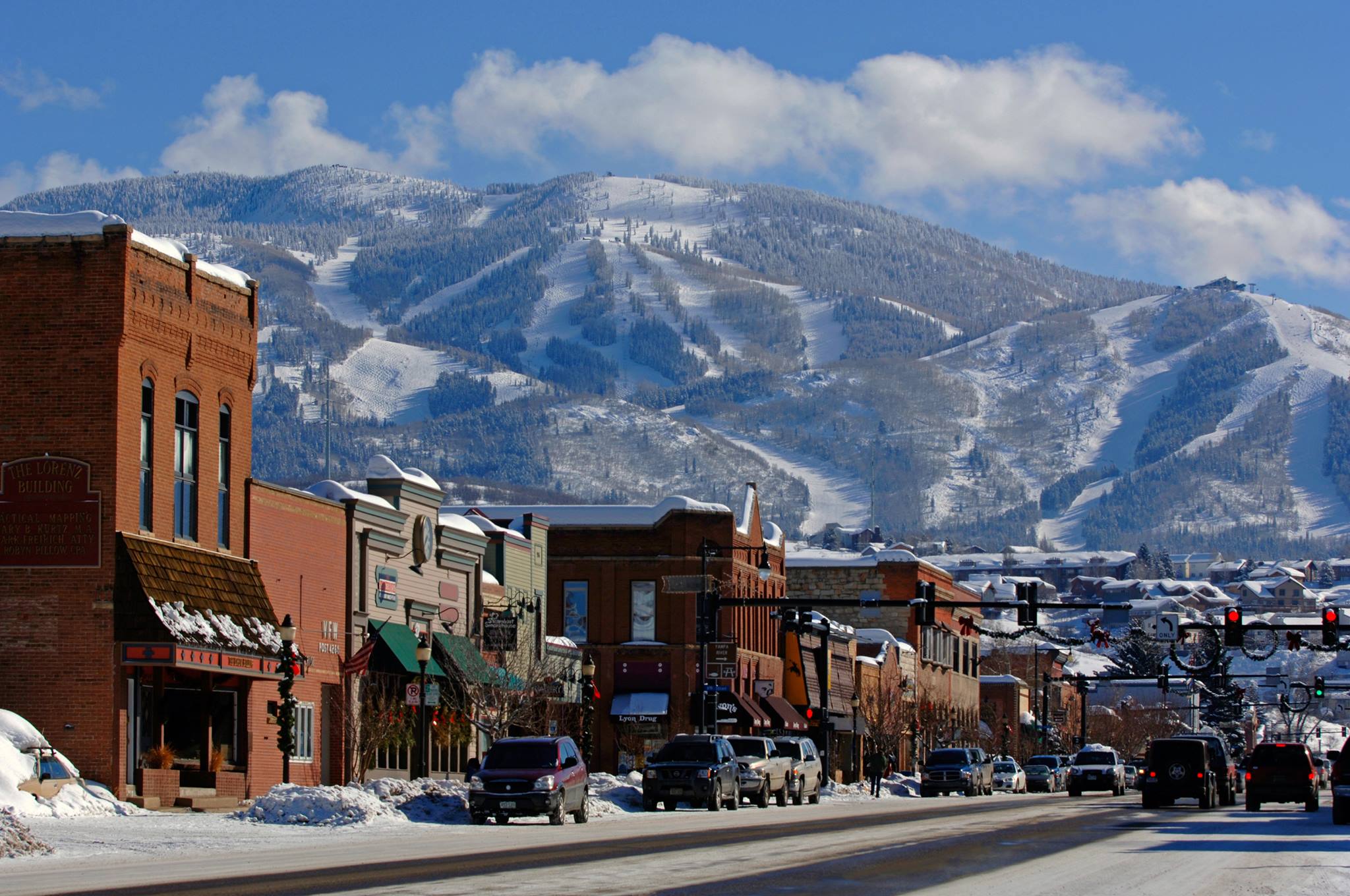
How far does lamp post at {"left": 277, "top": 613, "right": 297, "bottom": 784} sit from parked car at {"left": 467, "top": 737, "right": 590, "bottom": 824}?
197 inches

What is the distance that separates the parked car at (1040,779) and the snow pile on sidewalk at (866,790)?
18.2ft

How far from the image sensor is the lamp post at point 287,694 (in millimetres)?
46594

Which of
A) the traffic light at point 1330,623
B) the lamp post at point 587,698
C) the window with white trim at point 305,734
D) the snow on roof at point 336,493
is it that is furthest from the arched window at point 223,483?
the traffic light at point 1330,623

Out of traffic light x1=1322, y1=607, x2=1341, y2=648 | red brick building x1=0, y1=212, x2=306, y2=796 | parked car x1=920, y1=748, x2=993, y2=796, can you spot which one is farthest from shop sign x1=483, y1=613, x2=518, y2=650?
traffic light x1=1322, y1=607, x2=1341, y2=648

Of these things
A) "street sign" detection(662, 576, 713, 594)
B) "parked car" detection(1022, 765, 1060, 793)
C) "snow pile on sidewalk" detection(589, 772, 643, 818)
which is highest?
"street sign" detection(662, 576, 713, 594)

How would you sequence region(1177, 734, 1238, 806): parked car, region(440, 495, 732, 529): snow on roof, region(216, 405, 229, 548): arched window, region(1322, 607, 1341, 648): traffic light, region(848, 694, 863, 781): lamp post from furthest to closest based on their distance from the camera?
region(848, 694, 863, 781): lamp post → region(440, 495, 732, 529): snow on roof → region(1177, 734, 1238, 806): parked car → region(1322, 607, 1341, 648): traffic light → region(216, 405, 229, 548): arched window

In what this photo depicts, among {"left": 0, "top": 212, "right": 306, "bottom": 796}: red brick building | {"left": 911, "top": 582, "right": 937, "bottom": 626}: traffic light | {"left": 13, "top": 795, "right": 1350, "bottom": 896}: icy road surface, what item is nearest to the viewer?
{"left": 13, "top": 795, "right": 1350, "bottom": 896}: icy road surface

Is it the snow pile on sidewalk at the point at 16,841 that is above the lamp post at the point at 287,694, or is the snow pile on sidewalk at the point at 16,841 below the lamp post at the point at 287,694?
below

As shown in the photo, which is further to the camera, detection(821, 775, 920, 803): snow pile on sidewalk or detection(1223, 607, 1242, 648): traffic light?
detection(821, 775, 920, 803): snow pile on sidewalk

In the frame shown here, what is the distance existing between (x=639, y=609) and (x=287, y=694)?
133 ft

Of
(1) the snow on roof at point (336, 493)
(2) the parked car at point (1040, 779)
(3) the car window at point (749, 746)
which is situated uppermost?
(1) the snow on roof at point (336, 493)

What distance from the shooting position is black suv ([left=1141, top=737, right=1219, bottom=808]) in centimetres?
5944

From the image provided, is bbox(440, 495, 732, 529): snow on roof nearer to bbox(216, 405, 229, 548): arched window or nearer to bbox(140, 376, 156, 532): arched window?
bbox(216, 405, 229, 548): arched window

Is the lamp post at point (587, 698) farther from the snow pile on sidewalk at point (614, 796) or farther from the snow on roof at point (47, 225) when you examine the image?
the snow on roof at point (47, 225)
